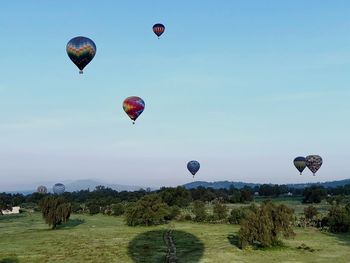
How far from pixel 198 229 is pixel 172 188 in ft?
218

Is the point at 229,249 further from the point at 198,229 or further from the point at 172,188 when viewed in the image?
the point at 172,188

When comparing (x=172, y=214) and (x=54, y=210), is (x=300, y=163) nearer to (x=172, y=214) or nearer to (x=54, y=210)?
(x=172, y=214)

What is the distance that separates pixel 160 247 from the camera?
71.6m

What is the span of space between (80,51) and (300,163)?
3504 inches

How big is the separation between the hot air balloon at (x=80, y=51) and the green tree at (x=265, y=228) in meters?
37.9

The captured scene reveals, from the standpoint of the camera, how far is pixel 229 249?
6812 cm

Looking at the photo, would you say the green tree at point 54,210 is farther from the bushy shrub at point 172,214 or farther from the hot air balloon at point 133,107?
the bushy shrub at point 172,214

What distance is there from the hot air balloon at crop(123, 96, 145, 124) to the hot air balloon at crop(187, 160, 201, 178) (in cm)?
6129

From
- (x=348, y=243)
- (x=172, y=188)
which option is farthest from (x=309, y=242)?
(x=172, y=188)

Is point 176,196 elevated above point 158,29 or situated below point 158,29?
below

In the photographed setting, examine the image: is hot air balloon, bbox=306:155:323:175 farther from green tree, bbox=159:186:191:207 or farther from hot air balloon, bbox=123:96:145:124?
hot air balloon, bbox=123:96:145:124

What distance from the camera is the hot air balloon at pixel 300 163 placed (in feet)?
481

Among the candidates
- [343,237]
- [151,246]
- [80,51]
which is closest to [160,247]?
[151,246]

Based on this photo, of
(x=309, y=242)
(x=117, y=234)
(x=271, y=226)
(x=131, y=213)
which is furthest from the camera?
(x=131, y=213)
